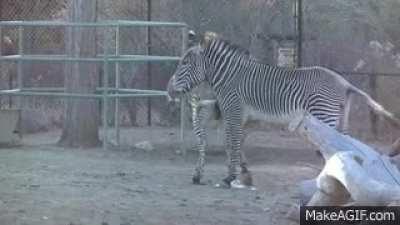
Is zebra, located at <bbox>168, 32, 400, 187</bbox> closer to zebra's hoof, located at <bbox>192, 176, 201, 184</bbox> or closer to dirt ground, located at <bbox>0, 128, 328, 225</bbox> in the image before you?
zebra's hoof, located at <bbox>192, 176, 201, 184</bbox>

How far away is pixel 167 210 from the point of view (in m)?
8.31

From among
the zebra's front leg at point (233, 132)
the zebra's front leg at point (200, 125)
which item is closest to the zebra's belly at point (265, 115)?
the zebra's front leg at point (233, 132)

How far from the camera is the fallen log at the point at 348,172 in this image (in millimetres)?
6418

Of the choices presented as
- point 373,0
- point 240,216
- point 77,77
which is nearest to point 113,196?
point 240,216

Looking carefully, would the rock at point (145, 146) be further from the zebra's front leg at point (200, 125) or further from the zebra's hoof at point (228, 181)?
the zebra's hoof at point (228, 181)

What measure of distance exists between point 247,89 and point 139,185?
174 cm

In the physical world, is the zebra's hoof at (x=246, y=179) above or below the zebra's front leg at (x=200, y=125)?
below

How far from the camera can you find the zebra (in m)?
10.4

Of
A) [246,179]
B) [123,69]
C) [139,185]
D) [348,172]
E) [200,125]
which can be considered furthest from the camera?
[123,69]

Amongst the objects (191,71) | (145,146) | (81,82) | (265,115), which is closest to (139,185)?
(191,71)

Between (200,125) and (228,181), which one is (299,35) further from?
(228,181)

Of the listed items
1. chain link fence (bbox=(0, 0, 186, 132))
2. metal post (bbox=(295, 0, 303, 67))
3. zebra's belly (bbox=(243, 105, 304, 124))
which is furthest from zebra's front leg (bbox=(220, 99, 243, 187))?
chain link fence (bbox=(0, 0, 186, 132))

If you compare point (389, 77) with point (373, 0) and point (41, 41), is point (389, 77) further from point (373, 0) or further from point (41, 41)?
point (41, 41)

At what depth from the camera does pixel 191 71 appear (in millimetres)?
10500
